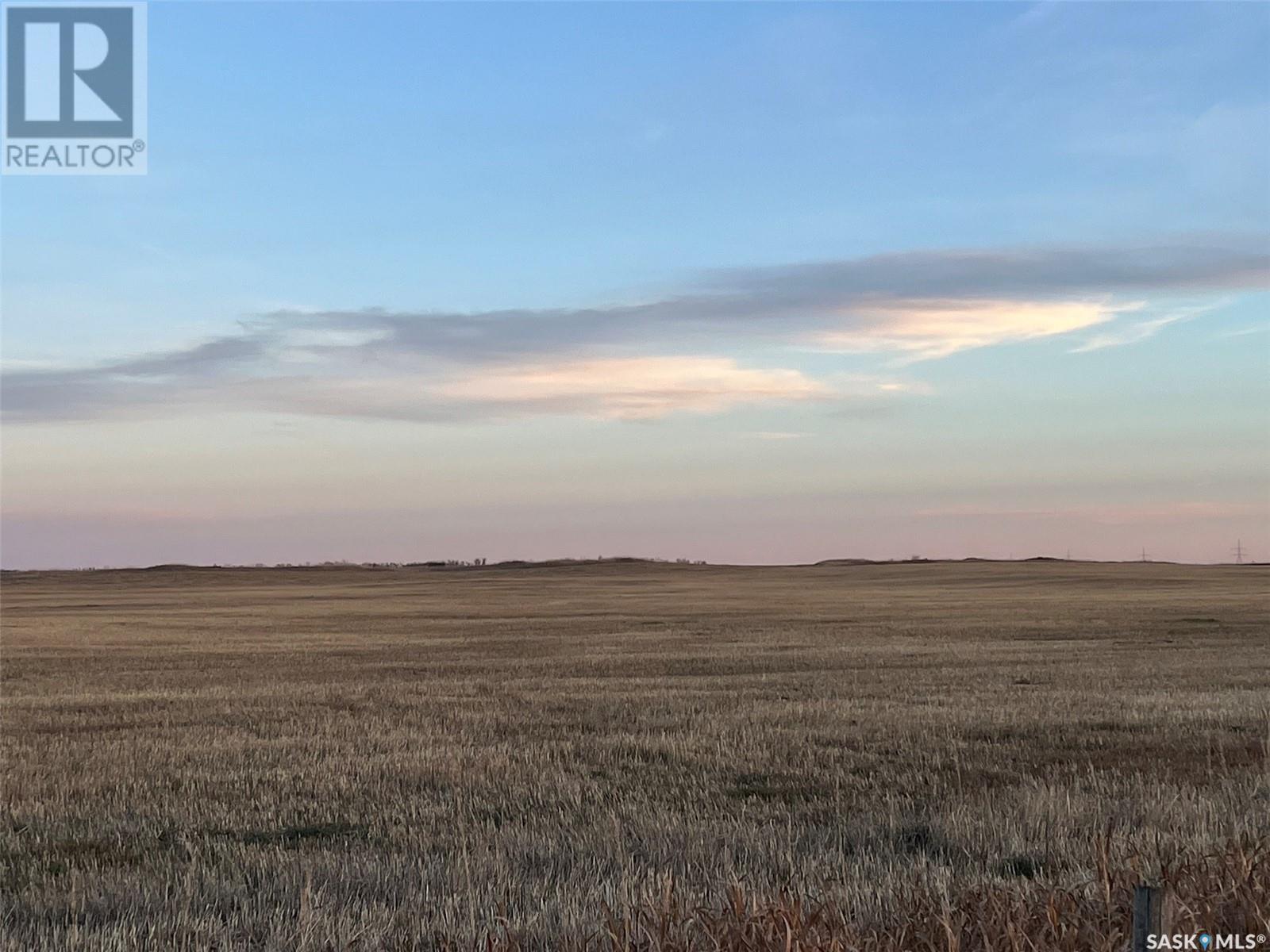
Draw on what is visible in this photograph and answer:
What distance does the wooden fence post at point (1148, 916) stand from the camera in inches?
158

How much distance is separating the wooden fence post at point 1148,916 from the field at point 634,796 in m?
1.49

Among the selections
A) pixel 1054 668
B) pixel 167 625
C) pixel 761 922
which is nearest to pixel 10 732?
pixel 761 922

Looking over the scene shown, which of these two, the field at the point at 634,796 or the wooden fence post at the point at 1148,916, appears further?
the field at the point at 634,796

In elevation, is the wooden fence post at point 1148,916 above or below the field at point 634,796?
above

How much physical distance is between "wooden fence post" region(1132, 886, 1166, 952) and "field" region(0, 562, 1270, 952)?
58.8 inches

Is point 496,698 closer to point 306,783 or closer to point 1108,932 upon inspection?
point 306,783

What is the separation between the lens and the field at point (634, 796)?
23.0 ft

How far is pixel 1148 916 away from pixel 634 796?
8.64 metres

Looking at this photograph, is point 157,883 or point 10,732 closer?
point 157,883

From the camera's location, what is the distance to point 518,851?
963 centimetres

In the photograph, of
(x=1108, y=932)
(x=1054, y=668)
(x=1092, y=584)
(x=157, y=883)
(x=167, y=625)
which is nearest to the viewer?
(x=1108, y=932)

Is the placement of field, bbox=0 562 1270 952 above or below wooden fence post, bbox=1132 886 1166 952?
below

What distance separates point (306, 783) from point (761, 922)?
845 cm

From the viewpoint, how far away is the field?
7.00 meters
